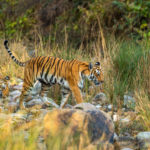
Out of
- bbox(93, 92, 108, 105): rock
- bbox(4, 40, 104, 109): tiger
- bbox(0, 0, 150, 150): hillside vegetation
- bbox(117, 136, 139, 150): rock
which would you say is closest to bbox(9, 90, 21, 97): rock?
bbox(0, 0, 150, 150): hillside vegetation

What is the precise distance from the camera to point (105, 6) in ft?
40.9

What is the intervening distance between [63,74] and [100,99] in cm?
92

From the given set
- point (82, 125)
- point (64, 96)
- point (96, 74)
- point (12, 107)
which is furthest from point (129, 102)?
point (82, 125)

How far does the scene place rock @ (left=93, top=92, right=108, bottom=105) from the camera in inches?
239

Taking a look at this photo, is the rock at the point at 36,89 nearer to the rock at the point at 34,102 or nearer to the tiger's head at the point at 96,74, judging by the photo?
the rock at the point at 34,102

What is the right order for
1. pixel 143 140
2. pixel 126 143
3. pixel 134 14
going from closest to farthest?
1. pixel 143 140
2. pixel 126 143
3. pixel 134 14

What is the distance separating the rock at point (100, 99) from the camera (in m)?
6.06

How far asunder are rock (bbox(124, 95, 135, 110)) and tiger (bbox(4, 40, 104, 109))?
1.87 ft

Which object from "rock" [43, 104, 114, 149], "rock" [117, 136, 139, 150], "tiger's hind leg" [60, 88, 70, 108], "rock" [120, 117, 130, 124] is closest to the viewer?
"rock" [43, 104, 114, 149]

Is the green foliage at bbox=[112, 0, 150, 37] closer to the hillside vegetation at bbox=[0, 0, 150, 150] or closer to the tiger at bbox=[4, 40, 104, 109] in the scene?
the hillside vegetation at bbox=[0, 0, 150, 150]

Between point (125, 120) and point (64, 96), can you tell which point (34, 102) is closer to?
point (64, 96)

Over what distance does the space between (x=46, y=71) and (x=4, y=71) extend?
2.22 metres

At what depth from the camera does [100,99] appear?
6.19m

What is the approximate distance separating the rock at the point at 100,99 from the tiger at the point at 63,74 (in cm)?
45
